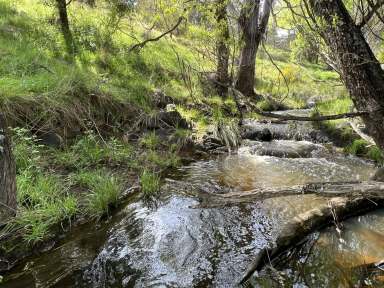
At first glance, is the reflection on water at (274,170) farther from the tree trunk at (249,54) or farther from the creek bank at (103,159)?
the tree trunk at (249,54)

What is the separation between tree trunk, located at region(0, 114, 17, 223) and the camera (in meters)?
2.83

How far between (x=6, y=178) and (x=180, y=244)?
5.61 ft

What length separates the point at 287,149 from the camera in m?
6.58

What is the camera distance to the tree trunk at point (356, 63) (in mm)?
2914

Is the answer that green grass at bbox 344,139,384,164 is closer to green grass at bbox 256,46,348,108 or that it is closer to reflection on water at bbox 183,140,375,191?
reflection on water at bbox 183,140,375,191

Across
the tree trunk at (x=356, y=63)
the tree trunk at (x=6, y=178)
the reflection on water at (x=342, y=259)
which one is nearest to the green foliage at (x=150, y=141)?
the tree trunk at (x=6, y=178)

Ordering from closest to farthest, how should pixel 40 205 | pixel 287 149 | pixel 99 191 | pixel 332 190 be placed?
pixel 332 190 < pixel 40 205 < pixel 99 191 < pixel 287 149

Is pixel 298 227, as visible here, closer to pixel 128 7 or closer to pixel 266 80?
pixel 128 7

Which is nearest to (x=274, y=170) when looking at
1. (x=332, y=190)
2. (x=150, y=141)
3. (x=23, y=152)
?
(x=150, y=141)

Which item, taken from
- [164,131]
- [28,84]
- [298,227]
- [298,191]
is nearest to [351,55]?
[298,191]

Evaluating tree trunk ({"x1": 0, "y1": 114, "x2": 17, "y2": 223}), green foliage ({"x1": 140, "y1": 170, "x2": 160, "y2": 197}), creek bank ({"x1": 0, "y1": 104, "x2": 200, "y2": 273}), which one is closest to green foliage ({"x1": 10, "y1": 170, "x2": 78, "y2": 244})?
creek bank ({"x1": 0, "y1": 104, "x2": 200, "y2": 273})

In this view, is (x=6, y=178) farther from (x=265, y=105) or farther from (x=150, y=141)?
(x=265, y=105)

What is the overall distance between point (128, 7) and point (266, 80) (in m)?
7.01

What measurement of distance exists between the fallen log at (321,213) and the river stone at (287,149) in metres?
2.82
